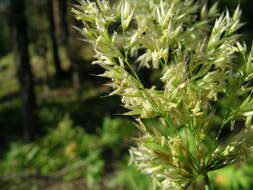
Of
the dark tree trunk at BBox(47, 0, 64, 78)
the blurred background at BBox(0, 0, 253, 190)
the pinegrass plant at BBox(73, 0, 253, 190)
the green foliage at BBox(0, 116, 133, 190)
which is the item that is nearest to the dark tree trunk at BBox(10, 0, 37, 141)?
the blurred background at BBox(0, 0, 253, 190)

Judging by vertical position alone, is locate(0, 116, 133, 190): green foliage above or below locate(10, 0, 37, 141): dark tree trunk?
below

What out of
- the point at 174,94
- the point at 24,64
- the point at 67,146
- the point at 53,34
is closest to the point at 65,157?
the point at 67,146

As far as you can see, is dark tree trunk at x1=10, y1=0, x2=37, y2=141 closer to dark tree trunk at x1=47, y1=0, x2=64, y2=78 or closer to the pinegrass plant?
the pinegrass plant

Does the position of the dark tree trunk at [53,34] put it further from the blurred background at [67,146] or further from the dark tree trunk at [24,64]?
the dark tree trunk at [24,64]

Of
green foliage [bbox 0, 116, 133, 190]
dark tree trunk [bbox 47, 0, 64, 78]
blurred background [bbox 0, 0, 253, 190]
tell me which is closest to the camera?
blurred background [bbox 0, 0, 253, 190]

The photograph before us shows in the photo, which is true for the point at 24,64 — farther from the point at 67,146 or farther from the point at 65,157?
the point at 65,157

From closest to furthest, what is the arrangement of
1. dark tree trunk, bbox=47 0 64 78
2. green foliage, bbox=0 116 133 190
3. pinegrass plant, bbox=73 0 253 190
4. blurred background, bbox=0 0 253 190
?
pinegrass plant, bbox=73 0 253 190 < blurred background, bbox=0 0 253 190 < green foliage, bbox=0 116 133 190 < dark tree trunk, bbox=47 0 64 78

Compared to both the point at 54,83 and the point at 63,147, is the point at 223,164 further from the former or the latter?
the point at 54,83

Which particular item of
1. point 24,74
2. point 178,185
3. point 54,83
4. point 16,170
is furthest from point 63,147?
point 54,83
